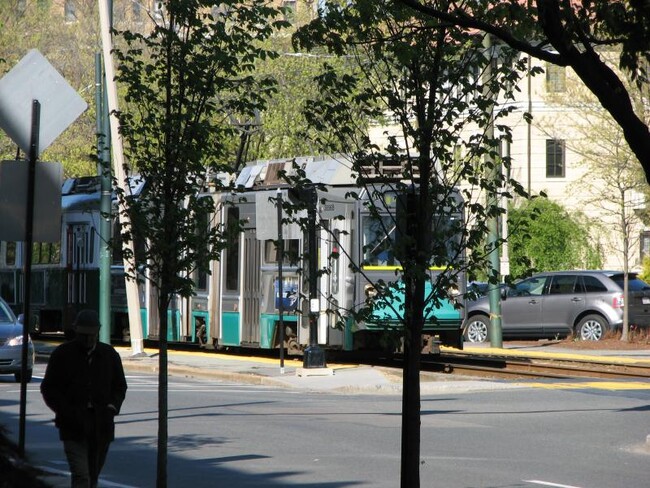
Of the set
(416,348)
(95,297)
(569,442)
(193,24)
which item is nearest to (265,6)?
(193,24)

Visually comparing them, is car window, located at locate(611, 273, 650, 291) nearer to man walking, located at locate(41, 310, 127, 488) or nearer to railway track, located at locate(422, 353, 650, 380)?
railway track, located at locate(422, 353, 650, 380)

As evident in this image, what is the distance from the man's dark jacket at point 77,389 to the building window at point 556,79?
2903cm

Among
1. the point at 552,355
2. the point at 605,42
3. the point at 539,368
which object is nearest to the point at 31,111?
the point at 605,42

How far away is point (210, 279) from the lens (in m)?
26.6

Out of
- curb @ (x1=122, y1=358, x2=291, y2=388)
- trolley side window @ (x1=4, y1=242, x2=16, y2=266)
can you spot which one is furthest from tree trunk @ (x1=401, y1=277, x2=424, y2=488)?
trolley side window @ (x1=4, y1=242, x2=16, y2=266)

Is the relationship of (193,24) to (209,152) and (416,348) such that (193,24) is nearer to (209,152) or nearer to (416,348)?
(209,152)

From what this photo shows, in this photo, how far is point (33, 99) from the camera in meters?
11.7

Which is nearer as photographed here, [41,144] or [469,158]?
[469,158]

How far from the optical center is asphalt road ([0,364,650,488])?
1245 cm

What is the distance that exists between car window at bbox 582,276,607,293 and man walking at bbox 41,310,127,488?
2282 centimetres

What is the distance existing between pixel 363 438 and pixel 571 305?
17.0m

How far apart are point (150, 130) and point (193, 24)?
0.88 metres

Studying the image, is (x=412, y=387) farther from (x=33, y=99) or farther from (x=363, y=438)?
(x=363, y=438)

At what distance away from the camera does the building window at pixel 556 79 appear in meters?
38.4
